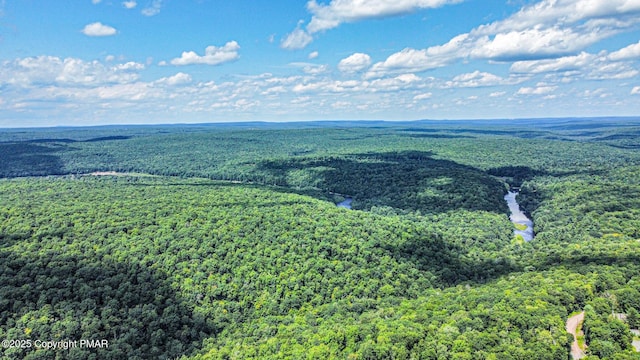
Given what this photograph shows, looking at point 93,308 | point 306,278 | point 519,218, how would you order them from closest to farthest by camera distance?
1. point 93,308
2. point 306,278
3. point 519,218

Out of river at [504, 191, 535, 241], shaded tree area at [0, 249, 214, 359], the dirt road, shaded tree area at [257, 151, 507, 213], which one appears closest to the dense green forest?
shaded tree area at [0, 249, 214, 359]

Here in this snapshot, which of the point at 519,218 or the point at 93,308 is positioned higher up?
the point at 93,308

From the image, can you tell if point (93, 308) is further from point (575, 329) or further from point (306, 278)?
point (575, 329)

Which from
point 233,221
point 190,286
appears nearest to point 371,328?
point 190,286

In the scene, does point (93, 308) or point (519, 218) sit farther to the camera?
point (519, 218)

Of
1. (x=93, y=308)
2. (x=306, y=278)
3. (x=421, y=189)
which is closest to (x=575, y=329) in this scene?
(x=306, y=278)

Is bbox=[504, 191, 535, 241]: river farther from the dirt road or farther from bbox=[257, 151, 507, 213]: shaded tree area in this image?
the dirt road

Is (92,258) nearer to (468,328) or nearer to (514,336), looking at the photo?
(468,328)

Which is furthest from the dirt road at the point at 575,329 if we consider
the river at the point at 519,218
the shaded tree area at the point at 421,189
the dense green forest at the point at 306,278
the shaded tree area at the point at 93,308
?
the shaded tree area at the point at 421,189

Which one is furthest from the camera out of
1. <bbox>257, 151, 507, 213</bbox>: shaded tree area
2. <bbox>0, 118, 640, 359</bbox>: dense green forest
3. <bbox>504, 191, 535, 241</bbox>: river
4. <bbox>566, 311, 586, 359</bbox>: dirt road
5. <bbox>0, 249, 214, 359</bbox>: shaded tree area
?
<bbox>257, 151, 507, 213</bbox>: shaded tree area

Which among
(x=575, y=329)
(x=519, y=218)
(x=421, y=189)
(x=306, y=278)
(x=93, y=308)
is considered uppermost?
(x=421, y=189)

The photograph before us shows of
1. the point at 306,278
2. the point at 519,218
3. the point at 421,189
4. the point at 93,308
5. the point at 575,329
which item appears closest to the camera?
the point at 575,329
